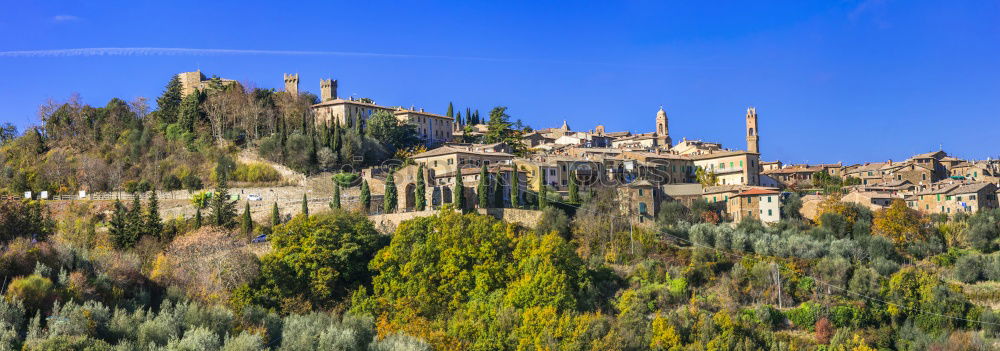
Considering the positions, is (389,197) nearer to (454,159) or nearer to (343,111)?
(454,159)

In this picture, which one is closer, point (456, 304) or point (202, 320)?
point (202, 320)

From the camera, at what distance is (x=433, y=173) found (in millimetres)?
56469

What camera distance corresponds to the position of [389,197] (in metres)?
50.8

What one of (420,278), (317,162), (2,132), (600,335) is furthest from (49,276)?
(2,132)

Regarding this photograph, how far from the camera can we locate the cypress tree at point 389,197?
166 feet

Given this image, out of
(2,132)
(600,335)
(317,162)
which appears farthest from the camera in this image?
(2,132)

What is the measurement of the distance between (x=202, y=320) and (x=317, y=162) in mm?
28339

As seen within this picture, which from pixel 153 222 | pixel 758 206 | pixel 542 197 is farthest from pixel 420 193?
pixel 758 206

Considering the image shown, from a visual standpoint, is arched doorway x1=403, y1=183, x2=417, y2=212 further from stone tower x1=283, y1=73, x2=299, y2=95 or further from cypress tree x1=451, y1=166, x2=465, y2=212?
stone tower x1=283, y1=73, x2=299, y2=95

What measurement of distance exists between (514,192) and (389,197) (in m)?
6.48

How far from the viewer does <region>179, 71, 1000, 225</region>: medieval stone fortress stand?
2061 inches

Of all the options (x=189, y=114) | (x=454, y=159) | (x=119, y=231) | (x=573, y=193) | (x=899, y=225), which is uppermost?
(x=189, y=114)

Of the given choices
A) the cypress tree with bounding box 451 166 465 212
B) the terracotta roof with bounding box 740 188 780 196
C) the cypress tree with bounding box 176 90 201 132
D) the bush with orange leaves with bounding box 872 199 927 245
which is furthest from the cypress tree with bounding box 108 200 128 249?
the bush with orange leaves with bounding box 872 199 927 245

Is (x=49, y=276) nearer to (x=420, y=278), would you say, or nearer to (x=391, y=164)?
(x=420, y=278)
